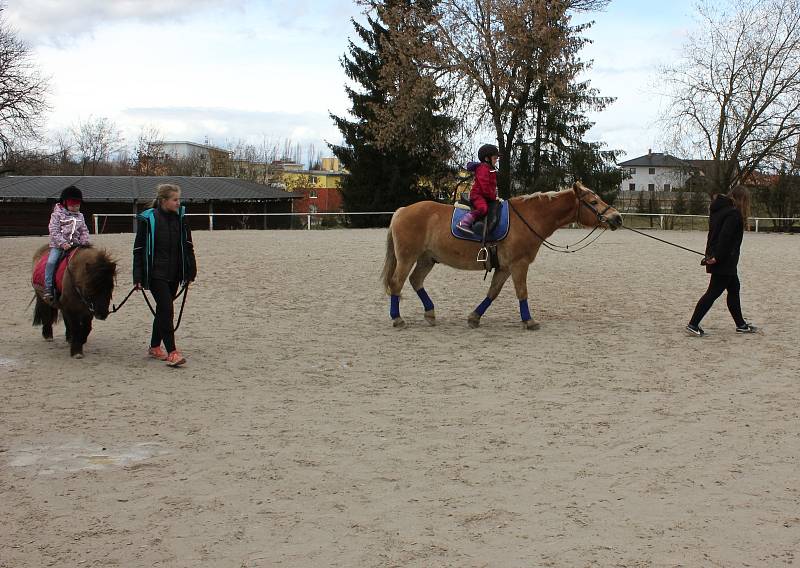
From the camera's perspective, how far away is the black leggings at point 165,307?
24.7 feet

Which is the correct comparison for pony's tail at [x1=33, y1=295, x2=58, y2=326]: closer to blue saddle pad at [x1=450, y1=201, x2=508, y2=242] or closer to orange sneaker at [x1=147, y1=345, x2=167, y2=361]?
orange sneaker at [x1=147, y1=345, x2=167, y2=361]

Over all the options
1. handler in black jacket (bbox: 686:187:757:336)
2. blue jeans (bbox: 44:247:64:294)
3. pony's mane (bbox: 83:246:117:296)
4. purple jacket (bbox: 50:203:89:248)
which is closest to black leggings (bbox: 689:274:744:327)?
handler in black jacket (bbox: 686:187:757:336)

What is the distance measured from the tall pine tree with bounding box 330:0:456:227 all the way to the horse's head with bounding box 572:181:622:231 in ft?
98.9

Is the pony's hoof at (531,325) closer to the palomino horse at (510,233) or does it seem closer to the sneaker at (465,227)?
the palomino horse at (510,233)

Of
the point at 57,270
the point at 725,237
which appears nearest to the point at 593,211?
the point at 725,237

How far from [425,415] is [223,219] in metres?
36.9

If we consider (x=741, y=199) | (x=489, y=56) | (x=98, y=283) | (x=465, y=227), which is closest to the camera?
(x=98, y=283)

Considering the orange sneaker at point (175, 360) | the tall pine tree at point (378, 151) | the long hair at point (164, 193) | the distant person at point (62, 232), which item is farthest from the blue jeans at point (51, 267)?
the tall pine tree at point (378, 151)

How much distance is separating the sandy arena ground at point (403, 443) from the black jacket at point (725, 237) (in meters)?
0.86

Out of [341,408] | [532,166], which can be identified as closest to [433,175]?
[532,166]

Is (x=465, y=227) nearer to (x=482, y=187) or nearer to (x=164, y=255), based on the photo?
(x=482, y=187)

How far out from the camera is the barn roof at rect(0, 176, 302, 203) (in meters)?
40.8

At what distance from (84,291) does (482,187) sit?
465 centimetres

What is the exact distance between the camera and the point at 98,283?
7.61 m
